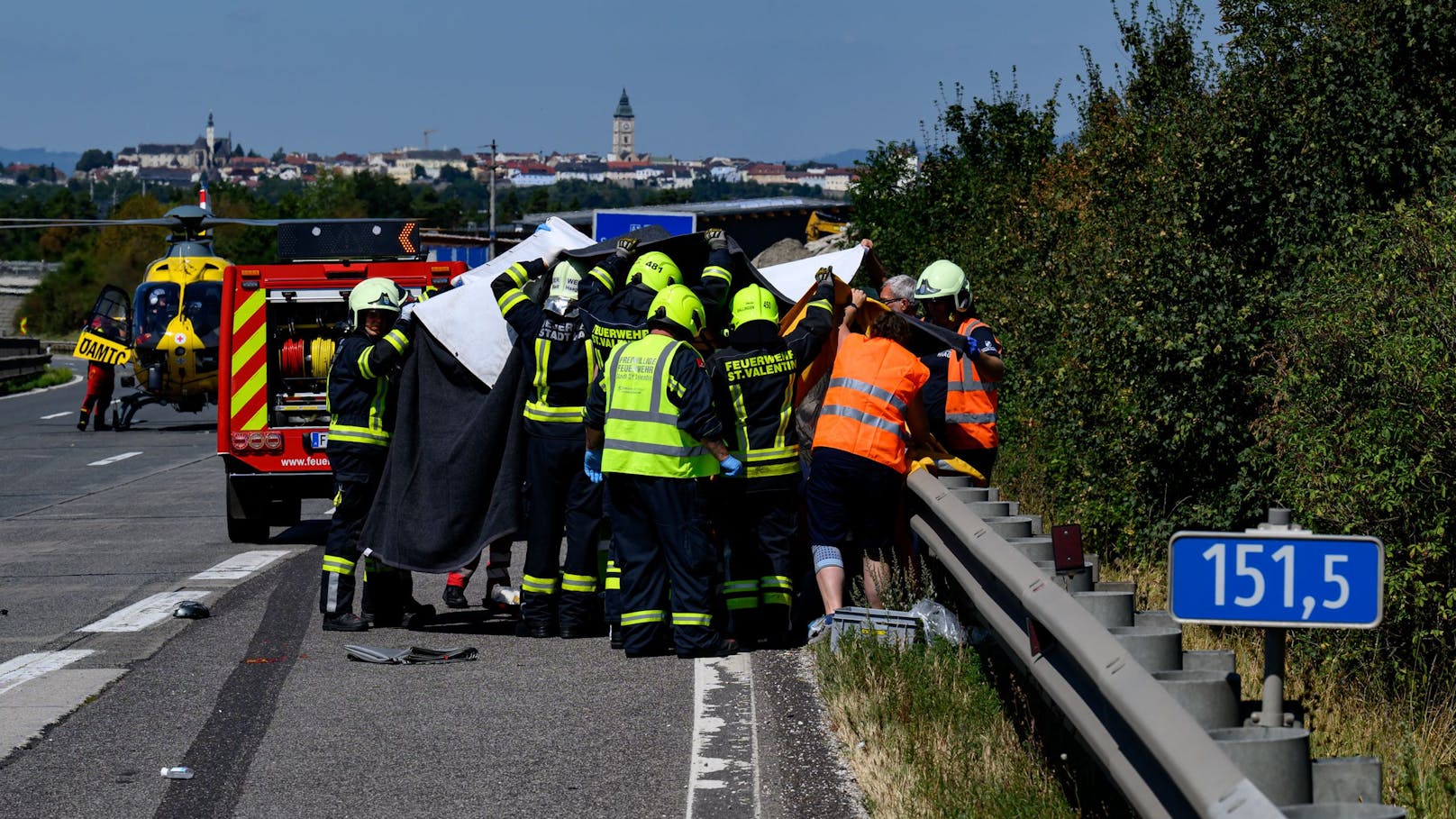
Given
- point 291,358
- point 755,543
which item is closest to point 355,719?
point 755,543

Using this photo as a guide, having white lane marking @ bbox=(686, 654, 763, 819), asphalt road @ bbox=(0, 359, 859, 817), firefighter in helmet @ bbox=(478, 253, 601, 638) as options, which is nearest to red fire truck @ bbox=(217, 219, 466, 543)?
asphalt road @ bbox=(0, 359, 859, 817)

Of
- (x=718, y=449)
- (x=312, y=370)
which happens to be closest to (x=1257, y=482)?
(x=718, y=449)

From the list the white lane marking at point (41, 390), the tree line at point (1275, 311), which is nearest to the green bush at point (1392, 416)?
the tree line at point (1275, 311)

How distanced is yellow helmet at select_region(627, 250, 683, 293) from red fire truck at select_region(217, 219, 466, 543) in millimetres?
4691

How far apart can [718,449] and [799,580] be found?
115 centimetres

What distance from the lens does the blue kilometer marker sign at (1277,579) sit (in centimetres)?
388

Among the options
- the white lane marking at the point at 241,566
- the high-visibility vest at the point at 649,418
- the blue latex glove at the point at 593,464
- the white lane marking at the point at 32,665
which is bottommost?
the white lane marking at the point at 32,665

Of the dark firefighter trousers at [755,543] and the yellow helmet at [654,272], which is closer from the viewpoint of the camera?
the dark firefighter trousers at [755,543]

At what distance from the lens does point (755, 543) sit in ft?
29.6

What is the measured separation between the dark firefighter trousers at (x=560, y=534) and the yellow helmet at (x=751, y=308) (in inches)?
41.2

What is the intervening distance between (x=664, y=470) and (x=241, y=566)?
5106 mm

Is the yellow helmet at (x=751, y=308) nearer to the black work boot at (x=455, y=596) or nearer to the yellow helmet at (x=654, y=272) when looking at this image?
the yellow helmet at (x=654, y=272)

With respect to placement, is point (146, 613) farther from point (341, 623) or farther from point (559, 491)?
point (559, 491)

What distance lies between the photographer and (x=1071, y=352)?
11633 mm
